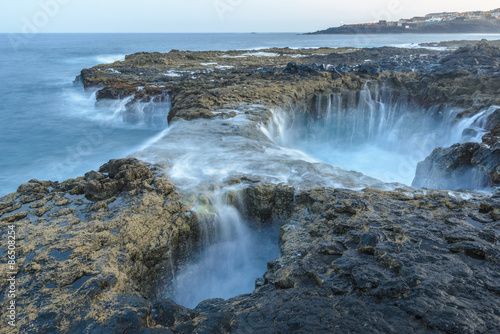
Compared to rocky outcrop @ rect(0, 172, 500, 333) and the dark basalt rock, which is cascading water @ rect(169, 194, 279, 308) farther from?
the dark basalt rock

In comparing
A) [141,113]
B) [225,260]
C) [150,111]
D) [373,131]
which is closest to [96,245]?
[225,260]

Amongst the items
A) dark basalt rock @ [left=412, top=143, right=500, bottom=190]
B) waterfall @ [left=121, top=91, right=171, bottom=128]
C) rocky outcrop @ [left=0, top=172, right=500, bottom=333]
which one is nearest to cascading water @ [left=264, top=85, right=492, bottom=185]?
dark basalt rock @ [left=412, top=143, right=500, bottom=190]

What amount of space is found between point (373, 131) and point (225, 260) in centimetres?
1216

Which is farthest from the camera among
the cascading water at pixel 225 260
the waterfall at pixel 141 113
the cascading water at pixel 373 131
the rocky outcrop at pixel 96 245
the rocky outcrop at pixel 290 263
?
the waterfall at pixel 141 113

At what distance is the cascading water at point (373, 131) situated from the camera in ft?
38.9

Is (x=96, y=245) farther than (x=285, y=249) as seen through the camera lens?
No

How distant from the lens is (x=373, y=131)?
49.9 ft

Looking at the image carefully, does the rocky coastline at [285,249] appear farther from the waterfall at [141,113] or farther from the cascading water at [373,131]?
the waterfall at [141,113]

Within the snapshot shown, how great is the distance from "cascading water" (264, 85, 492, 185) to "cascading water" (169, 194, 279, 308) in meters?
5.38

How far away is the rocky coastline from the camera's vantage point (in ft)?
11.0

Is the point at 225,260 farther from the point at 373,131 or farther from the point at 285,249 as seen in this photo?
the point at 373,131

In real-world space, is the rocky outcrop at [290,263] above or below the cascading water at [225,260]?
above

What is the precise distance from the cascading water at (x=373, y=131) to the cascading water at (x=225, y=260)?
5.38m

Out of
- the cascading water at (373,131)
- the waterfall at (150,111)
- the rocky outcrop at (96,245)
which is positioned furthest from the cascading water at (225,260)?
the waterfall at (150,111)
